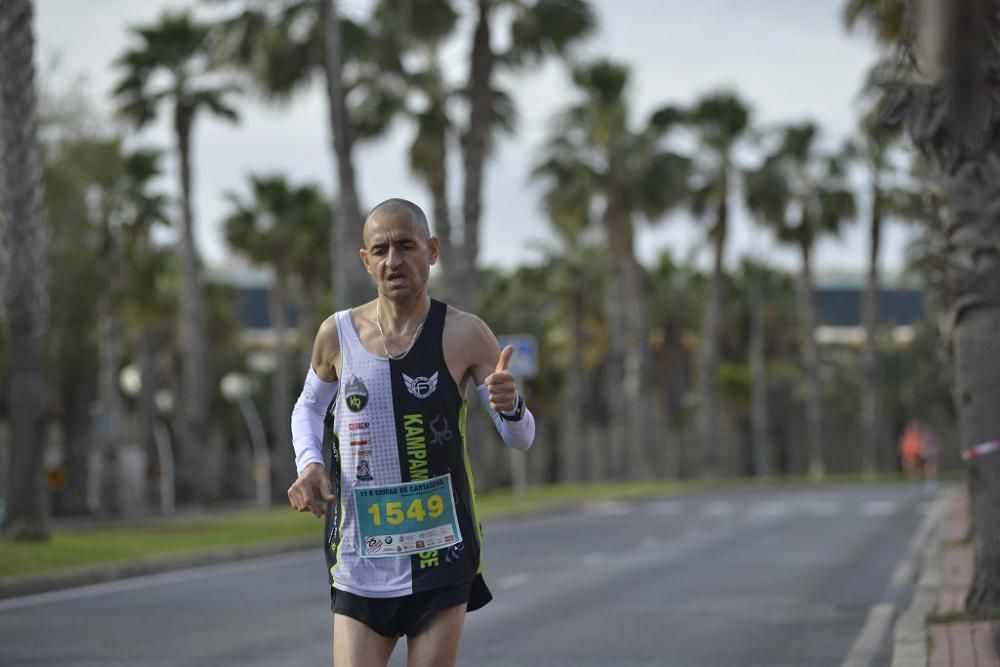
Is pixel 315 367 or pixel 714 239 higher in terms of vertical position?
pixel 714 239

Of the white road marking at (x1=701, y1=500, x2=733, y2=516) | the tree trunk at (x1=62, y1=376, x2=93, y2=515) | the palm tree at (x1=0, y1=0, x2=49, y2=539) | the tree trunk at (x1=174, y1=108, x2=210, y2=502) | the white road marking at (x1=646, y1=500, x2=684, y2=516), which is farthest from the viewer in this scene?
the tree trunk at (x1=174, y1=108, x2=210, y2=502)

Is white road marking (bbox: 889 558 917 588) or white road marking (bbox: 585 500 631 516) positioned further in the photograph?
white road marking (bbox: 585 500 631 516)

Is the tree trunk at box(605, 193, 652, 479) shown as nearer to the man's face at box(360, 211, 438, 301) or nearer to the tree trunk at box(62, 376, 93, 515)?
the tree trunk at box(62, 376, 93, 515)

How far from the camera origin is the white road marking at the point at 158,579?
49.3 ft

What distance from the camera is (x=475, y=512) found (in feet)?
15.2

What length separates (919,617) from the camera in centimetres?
1180

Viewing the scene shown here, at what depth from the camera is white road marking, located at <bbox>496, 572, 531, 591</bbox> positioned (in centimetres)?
1673

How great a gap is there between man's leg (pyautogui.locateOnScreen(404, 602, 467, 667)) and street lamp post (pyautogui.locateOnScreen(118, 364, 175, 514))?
45.0m

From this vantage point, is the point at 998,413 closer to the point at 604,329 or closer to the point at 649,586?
the point at 649,586

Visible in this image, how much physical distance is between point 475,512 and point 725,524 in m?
25.1

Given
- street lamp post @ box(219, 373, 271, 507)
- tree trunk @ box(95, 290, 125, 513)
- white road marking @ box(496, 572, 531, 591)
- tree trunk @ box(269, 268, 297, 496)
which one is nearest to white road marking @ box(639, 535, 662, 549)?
white road marking @ box(496, 572, 531, 591)

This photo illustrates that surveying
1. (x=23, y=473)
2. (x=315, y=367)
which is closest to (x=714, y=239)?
(x=23, y=473)

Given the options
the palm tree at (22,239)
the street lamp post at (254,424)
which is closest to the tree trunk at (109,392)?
the street lamp post at (254,424)

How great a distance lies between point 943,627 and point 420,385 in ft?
22.4
